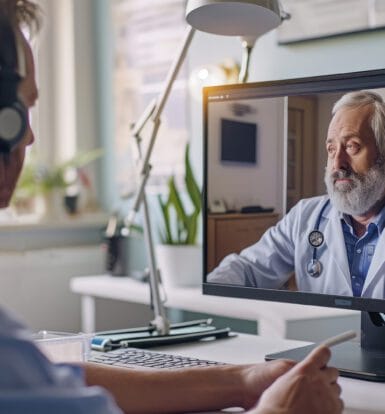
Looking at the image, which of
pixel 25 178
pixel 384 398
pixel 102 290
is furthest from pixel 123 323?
pixel 384 398

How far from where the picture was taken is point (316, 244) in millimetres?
1323

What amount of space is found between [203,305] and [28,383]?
140 centimetres

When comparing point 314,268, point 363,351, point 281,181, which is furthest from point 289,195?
point 363,351

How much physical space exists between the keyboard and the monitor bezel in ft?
0.49

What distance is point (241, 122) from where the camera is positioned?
4.72 ft

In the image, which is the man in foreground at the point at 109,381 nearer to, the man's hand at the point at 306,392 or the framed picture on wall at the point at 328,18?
the man's hand at the point at 306,392

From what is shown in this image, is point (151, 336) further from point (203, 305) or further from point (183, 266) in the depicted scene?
point (183, 266)

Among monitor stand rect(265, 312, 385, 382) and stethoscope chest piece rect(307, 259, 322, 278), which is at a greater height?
stethoscope chest piece rect(307, 259, 322, 278)

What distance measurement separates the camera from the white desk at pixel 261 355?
111 centimetres

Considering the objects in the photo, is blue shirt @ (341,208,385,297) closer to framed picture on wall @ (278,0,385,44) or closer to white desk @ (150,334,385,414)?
white desk @ (150,334,385,414)

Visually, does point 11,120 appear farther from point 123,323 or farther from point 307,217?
point 123,323

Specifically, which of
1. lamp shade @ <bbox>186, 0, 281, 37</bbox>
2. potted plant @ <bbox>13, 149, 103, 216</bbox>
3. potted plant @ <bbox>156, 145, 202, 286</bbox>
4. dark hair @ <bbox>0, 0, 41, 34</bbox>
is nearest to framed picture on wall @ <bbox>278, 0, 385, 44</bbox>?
potted plant @ <bbox>156, 145, 202, 286</bbox>

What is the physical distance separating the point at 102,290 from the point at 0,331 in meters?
1.82

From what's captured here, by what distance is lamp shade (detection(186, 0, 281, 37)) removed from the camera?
4.82ft
